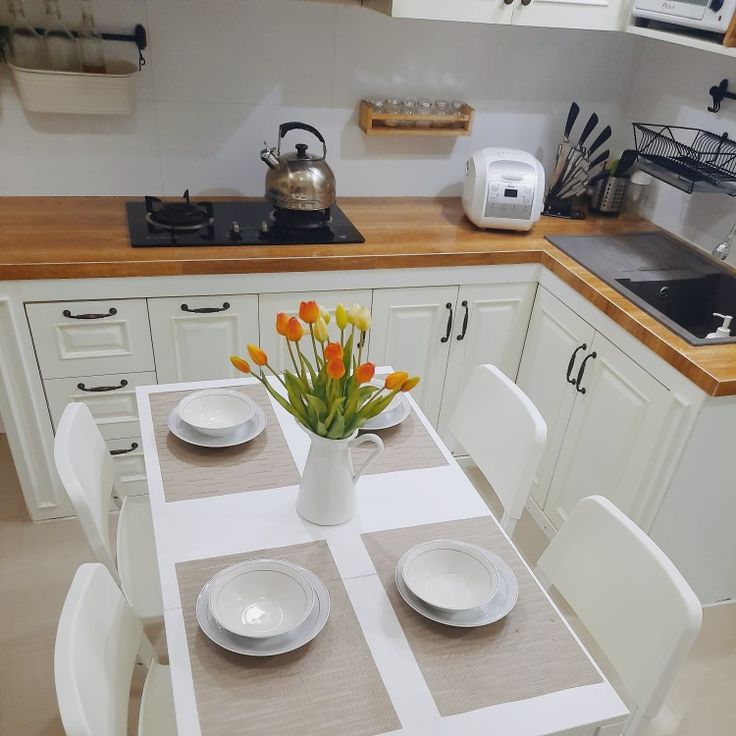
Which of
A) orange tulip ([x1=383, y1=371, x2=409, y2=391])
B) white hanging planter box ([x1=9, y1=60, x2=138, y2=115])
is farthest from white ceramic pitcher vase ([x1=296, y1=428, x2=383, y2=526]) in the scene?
white hanging planter box ([x1=9, y1=60, x2=138, y2=115])

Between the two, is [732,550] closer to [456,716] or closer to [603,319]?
[603,319]

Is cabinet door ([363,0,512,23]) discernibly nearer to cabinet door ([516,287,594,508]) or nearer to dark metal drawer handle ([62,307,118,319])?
cabinet door ([516,287,594,508])

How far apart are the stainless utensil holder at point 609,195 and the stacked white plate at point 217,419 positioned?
1.70 meters

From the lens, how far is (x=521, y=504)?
5.07 ft

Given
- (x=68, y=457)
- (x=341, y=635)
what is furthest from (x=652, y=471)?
(x=68, y=457)

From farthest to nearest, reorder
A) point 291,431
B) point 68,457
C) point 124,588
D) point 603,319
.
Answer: point 603,319
point 291,431
point 124,588
point 68,457

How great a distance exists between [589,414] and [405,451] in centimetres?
83

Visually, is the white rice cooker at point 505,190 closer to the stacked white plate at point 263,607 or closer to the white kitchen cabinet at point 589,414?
the white kitchen cabinet at point 589,414

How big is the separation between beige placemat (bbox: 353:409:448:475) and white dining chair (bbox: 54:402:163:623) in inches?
21.4

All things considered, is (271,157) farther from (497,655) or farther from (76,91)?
(497,655)

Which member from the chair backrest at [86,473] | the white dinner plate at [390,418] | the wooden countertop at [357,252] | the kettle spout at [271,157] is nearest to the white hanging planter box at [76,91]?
the wooden countertop at [357,252]

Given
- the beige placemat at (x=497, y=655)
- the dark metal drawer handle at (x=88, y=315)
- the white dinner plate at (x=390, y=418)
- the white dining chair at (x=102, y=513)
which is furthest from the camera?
the dark metal drawer handle at (x=88, y=315)

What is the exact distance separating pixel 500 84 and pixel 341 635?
219 centimetres

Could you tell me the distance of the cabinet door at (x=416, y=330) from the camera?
224 cm
